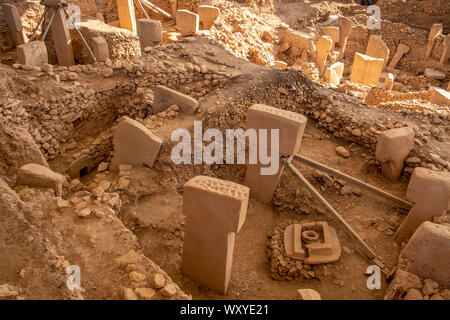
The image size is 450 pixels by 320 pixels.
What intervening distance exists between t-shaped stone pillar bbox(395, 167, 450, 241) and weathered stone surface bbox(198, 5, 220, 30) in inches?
319

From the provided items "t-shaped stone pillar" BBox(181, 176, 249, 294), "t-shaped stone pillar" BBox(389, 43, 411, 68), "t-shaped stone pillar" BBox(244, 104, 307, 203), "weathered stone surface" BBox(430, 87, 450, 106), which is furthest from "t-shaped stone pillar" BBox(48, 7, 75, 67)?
"t-shaped stone pillar" BBox(389, 43, 411, 68)

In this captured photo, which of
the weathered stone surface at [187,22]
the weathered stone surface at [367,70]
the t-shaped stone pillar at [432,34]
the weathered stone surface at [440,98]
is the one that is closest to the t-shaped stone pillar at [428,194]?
the weathered stone surface at [440,98]

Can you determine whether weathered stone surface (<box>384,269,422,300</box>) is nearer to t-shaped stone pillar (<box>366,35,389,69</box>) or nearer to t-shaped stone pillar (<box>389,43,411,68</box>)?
t-shaped stone pillar (<box>366,35,389,69</box>)

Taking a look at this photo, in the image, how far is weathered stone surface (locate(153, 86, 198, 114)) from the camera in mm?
5348

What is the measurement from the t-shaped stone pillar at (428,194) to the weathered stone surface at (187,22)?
23.2ft

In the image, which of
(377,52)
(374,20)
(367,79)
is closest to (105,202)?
(367,79)

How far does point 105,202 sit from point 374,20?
46.5 ft

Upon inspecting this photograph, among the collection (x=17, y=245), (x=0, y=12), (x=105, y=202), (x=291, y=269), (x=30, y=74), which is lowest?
(x=291, y=269)

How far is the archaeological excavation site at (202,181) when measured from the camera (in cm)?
303

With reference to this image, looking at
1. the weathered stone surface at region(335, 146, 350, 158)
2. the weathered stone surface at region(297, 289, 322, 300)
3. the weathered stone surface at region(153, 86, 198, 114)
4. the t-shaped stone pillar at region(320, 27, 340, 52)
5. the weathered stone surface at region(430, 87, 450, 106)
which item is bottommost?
the weathered stone surface at region(297, 289, 322, 300)

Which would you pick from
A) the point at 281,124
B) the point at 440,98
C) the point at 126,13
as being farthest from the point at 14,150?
the point at 440,98

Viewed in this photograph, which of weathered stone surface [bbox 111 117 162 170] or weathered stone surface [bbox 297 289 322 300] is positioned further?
weathered stone surface [bbox 111 117 162 170]

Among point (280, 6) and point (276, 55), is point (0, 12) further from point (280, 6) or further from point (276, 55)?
point (280, 6)

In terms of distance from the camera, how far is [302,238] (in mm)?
4184
